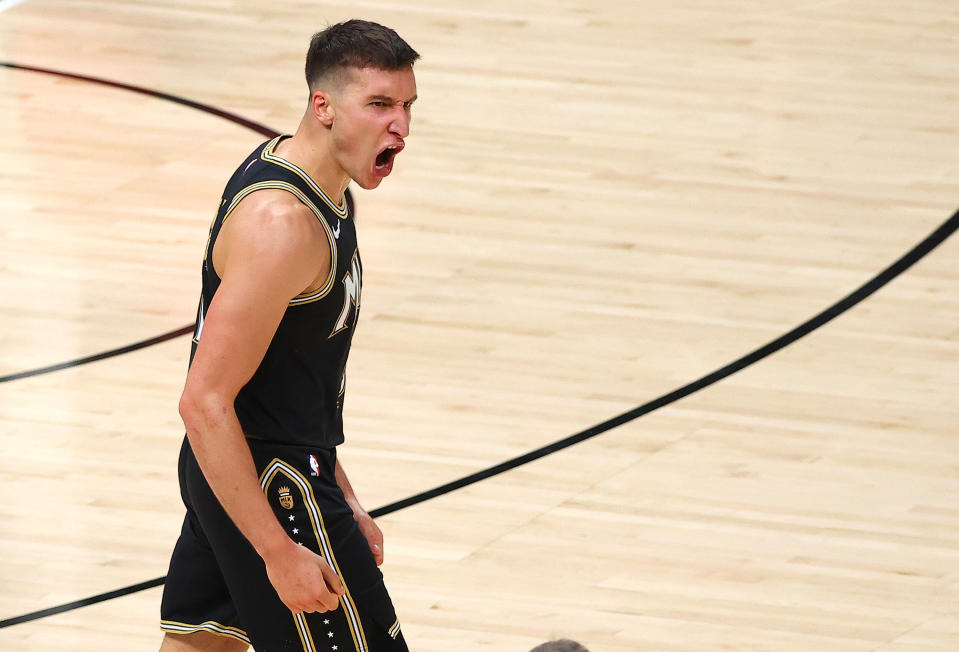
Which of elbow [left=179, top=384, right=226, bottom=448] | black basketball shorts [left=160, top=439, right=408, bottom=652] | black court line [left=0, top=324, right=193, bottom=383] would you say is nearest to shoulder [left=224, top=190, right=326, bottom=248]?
elbow [left=179, top=384, right=226, bottom=448]

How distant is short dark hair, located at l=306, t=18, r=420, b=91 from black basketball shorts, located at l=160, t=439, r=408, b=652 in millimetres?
576

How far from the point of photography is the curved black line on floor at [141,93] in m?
4.97

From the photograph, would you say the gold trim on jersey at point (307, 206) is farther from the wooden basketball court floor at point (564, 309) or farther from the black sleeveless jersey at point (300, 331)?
the wooden basketball court floor at point (564, 309)

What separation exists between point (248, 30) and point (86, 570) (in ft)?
14.6

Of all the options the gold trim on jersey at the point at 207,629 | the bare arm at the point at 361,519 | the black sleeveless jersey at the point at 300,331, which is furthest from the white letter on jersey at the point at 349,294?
the gold trim on jersey at the point at 207,629

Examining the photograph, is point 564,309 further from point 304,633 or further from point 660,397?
point 304,633

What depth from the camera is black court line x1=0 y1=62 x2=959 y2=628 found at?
12.7 ft

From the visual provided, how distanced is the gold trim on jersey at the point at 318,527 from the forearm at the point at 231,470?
146mm

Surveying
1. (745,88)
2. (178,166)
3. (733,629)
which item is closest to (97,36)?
(178,166)

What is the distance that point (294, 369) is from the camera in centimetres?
257

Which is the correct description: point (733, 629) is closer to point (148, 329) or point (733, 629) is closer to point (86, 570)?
point (86, 570)

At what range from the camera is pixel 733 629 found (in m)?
3.77

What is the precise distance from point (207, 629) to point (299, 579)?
44cm

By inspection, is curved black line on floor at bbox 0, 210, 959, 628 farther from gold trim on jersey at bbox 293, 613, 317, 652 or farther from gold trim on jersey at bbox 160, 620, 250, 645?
gold trim on jersey at bbox 293, 613, 317, 652
